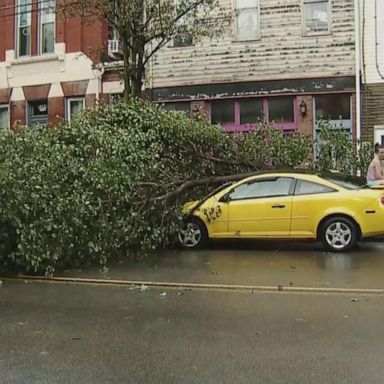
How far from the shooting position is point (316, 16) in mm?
19125

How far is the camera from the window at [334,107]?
61.4 ft

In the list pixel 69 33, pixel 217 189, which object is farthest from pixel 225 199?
pixel 69 33

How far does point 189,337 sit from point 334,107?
45.1ft

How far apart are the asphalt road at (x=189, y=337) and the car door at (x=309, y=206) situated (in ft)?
11.7

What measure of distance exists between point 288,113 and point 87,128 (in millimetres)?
9614

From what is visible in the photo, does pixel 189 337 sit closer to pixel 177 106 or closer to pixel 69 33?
pixel 177 106

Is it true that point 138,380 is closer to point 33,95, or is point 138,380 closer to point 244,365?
point 244,365

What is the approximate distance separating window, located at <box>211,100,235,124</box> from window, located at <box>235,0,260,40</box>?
6.60 ft

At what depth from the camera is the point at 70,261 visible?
10.5m

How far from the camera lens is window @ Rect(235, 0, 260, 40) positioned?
64.5 feet

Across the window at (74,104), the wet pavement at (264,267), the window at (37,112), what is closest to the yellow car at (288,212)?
the wet pavement at (264,267)

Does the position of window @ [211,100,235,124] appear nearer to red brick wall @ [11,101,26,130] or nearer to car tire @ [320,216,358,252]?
red brick wall @ [11,101,26,130]

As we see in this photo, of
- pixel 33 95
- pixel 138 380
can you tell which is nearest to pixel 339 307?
pixel 138 380

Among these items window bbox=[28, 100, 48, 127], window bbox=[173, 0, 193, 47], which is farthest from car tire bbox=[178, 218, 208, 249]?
window bbox=[28, 100, 48, 127]
